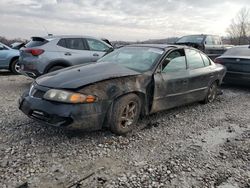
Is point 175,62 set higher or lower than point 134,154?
higher

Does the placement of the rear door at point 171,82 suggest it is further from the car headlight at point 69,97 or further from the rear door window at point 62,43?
the rear door window at point 62,43

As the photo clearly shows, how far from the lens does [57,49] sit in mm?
7891

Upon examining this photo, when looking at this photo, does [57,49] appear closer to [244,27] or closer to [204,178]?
[204,178]

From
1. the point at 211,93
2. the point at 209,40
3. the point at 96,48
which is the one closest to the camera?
the point at 211,93

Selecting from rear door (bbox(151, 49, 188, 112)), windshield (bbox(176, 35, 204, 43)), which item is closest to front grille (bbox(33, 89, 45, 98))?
rear door (bbox(151, 49, 188, 112))

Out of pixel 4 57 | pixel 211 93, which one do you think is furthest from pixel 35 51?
pixel 211 93

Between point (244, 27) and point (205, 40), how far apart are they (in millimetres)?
32872

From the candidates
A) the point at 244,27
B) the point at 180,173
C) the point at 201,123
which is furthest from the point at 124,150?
the point at 244,27

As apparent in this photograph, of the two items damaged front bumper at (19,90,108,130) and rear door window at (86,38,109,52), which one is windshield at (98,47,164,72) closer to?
damaged front bumper at (19,90,108,130)

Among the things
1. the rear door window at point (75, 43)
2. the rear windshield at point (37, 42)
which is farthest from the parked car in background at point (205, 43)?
the rear windshield at point (37, 42)

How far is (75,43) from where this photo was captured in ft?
27.6

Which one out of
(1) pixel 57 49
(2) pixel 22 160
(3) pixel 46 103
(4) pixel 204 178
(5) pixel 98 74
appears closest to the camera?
(4) pixel 204 178

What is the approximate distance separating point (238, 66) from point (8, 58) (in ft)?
27.7

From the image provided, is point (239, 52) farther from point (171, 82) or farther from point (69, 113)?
point (69, 113)
